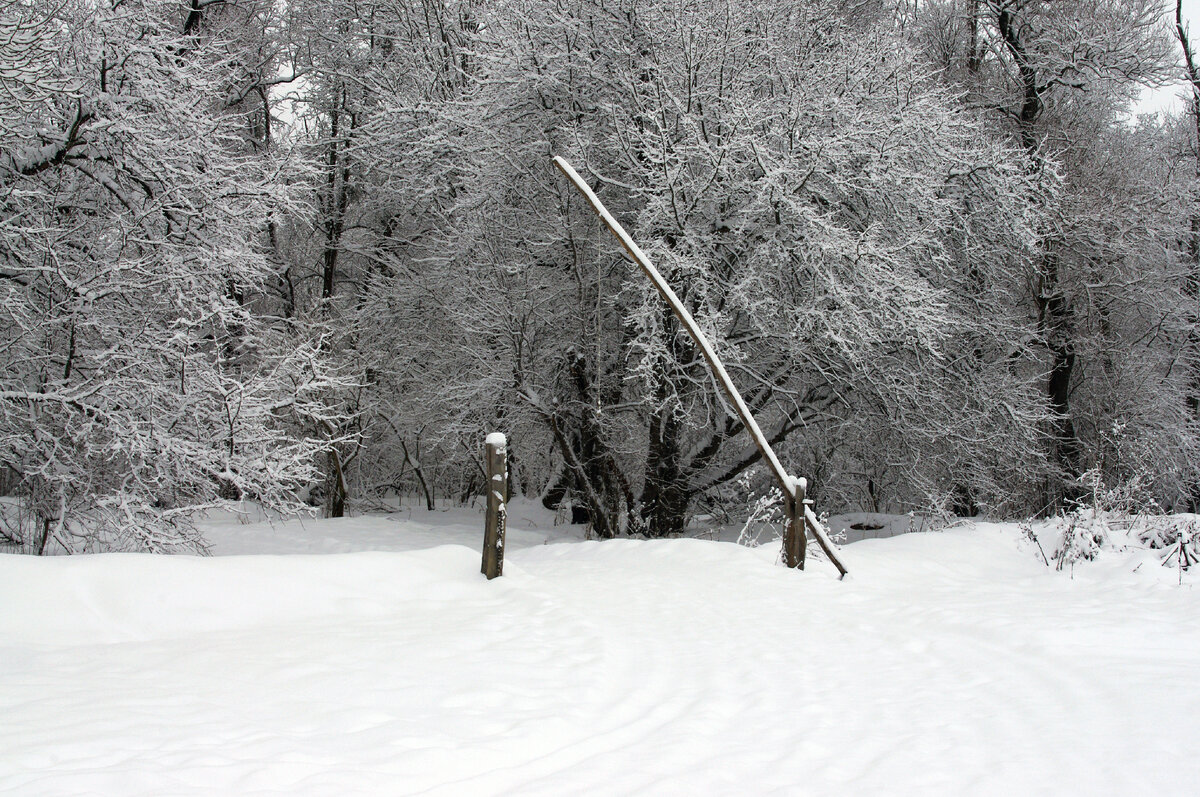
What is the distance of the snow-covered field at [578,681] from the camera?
2.63 metres

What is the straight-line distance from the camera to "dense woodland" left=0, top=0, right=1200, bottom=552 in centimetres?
773

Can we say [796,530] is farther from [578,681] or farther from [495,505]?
[578,681]

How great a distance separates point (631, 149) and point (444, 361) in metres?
4.82

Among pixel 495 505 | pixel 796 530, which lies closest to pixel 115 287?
pixel 495 505

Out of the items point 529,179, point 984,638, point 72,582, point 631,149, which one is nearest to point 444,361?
point 529,179

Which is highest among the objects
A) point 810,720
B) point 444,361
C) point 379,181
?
point 379,181

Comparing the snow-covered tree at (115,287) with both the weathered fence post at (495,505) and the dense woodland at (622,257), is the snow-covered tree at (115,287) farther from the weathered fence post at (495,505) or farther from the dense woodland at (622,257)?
the weathered fence post at (495,505)

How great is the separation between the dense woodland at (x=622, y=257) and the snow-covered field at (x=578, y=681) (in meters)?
3.33

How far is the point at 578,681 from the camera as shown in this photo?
12.5 ft

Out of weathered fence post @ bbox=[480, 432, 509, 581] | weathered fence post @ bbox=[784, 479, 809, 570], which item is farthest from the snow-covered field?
weathered fence post @ bbox=[784, 479, 809, 570]

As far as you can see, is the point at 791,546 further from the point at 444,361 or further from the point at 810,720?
the point at 444,361

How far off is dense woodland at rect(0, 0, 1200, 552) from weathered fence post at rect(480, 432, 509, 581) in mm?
3508

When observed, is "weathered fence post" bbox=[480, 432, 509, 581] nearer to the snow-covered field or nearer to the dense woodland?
the snow-covered field

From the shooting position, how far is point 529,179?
1156 cm
